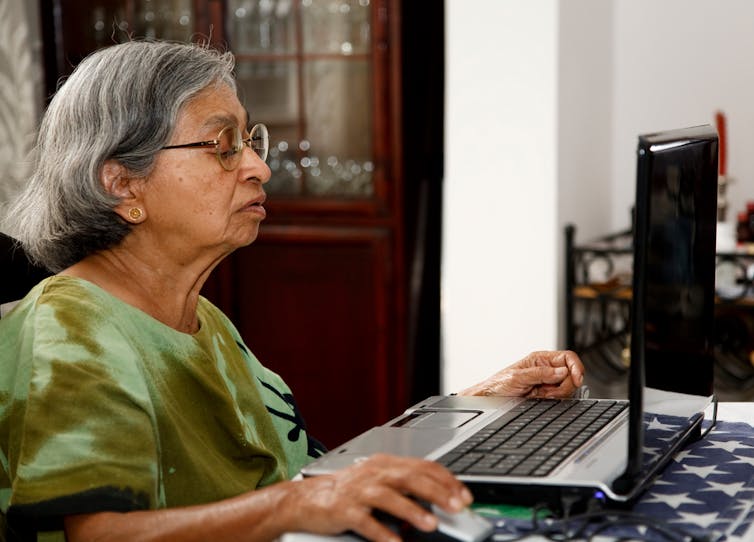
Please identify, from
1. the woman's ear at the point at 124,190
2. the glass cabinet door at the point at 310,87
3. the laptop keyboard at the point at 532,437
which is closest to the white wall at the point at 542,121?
the glass cabinet door at the point at 310,87

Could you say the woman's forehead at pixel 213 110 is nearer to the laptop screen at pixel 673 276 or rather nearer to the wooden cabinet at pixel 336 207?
the laptop screen at pixel 673 276

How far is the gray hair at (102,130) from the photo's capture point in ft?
4.57

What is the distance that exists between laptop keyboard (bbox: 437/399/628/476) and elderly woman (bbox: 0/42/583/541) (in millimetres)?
135

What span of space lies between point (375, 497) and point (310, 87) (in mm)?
2499

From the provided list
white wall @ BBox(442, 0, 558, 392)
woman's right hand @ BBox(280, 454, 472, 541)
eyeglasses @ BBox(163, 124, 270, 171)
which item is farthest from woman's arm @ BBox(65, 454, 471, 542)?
white wall @ BBox(442, 0, 558, 392)

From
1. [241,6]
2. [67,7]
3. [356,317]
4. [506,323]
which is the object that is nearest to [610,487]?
[506,323]

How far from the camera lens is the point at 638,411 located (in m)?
1.02

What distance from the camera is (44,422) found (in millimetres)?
1148

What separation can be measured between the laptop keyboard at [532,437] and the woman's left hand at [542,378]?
2.7 inches

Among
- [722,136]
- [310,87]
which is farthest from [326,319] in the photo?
[722,136]

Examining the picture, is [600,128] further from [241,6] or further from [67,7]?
[67,7]

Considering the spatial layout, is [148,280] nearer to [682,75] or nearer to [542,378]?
[542,378]

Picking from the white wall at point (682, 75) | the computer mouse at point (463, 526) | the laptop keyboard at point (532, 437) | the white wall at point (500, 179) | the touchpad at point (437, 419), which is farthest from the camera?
the white wall at point (682, 75)

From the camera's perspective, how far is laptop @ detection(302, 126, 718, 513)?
3.34 feet
